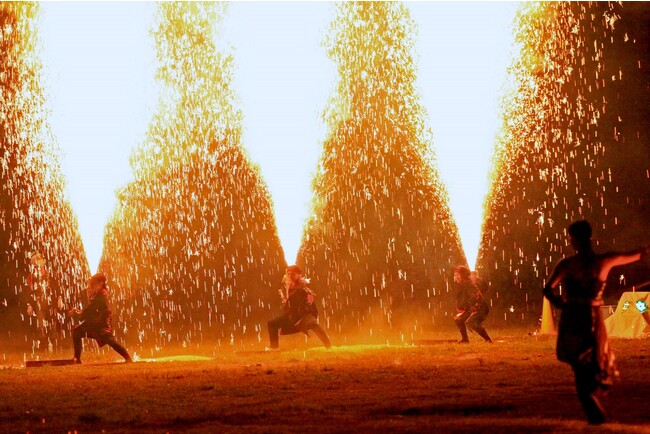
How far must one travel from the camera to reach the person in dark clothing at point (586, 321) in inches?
307

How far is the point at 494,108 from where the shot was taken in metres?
30.5

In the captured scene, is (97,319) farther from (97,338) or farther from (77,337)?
(77,337)

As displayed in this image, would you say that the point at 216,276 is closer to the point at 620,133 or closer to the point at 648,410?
the point at 620,133

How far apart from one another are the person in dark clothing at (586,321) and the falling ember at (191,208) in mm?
23179

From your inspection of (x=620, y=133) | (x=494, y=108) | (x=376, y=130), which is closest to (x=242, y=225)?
(x=376, y=130)

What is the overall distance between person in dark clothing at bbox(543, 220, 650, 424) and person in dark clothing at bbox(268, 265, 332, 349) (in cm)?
1019

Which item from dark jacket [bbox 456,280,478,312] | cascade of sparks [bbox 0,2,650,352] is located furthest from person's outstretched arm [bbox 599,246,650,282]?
cascade of sparks [bbox 0,2,650,352]

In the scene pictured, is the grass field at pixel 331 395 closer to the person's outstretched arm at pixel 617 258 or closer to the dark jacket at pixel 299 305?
the person's outstretched arm at pixel 617 258

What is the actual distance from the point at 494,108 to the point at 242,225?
8.92 m

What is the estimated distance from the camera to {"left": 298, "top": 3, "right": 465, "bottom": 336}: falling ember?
29812mm

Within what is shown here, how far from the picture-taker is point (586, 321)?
7.93 meters

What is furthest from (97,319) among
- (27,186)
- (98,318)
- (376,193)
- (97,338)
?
(27,186)

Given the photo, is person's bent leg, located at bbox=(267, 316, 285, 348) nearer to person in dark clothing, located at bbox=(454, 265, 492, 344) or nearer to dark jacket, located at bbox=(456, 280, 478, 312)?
person in dark clothing, located at bbox=(454, 265, 492, 344)

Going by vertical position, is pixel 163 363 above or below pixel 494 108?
below
